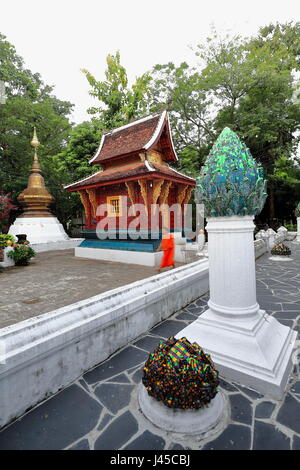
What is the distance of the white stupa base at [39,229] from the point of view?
1541cm

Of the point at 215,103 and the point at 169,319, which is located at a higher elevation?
the point at 215,103

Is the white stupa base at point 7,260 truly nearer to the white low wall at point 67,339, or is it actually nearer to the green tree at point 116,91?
the white low wall at point 67,339

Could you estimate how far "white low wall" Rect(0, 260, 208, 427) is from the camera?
90.7 inches

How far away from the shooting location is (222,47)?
63.1ft

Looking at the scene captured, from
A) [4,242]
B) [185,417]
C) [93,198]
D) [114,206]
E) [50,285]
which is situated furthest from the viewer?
[93,198]

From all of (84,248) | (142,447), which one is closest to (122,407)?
(142,447)

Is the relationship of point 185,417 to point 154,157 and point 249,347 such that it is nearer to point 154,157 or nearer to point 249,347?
point 249,347

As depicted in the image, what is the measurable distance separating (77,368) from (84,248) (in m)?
9.21

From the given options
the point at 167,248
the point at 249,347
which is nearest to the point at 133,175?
the point at 167,248

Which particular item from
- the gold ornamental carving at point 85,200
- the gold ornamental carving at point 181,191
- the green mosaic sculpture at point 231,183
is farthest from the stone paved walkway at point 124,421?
the gold ornamental carving at point 85,200

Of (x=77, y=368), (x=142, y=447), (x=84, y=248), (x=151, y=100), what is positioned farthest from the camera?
(x=151, y=100)

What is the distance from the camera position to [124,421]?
2.26 meters

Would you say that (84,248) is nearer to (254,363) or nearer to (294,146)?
(254,363)

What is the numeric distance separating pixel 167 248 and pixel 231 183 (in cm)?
447
